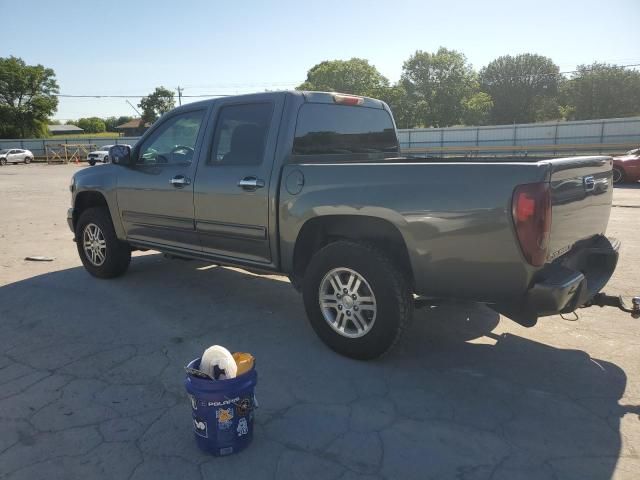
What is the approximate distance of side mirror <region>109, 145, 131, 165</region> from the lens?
5.09 meters

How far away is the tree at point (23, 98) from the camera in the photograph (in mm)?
56181

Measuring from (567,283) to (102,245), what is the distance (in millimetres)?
4740

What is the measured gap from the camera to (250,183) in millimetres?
3949

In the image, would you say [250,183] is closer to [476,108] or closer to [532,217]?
[532,217]

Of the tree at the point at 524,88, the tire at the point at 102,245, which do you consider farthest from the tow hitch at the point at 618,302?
the tree at the point at 524,88

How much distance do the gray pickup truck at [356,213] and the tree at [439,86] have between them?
246ft

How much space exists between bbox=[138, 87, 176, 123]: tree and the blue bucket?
76.3 meters

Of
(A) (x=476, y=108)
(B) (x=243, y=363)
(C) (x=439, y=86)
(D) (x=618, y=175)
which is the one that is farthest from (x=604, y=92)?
(B) (x=243, y=363)

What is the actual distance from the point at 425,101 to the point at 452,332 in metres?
77.5

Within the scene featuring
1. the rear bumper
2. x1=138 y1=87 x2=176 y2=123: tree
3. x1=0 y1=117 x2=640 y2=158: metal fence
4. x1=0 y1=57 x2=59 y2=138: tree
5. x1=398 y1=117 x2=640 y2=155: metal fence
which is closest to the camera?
the rear bumper

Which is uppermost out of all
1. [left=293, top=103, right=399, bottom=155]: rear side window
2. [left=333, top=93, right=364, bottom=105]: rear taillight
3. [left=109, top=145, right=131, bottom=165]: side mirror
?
[left=333, top=93, right=364, bottom=105]: rear taillight

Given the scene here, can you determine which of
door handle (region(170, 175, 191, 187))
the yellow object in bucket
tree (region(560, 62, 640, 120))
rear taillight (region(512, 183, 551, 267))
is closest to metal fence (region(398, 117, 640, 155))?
door handle (region(170, 175, 191, 187))

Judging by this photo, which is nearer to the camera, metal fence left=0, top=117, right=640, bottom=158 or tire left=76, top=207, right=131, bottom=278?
tire left=76, top=207, right=131, bottom=278

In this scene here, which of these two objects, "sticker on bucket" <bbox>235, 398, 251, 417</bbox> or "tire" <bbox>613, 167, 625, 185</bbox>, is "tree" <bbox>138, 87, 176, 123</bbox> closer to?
"tire" <bbox>613, 167, 625, 185</bbox>
